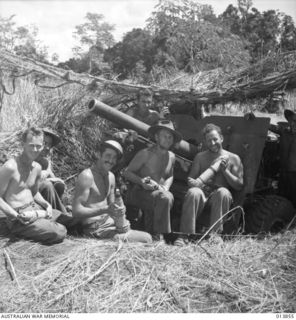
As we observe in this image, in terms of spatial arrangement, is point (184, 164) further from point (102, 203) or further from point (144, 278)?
point (144, 278)

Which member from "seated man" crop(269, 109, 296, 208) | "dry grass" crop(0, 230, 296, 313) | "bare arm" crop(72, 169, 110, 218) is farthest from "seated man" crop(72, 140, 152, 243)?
"seated man" crop(269, 109, 296, 208)

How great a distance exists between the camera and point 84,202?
5.02 metres

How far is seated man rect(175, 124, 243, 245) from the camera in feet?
17.9

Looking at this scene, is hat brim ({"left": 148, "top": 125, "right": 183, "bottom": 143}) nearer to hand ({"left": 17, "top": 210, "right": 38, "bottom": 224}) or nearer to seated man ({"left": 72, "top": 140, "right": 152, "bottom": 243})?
seated man ({"left": 72, "top": 140, "right": 152, "bottom": 243})

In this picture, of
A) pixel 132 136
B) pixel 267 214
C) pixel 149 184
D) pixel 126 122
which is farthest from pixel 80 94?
pixel 267 214

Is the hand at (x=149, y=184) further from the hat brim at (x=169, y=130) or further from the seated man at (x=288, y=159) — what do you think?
the seated man at (x=288, y=159)

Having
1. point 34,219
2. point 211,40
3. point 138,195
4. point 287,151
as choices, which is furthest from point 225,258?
point 211,40

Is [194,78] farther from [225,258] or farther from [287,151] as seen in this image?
[225,258]

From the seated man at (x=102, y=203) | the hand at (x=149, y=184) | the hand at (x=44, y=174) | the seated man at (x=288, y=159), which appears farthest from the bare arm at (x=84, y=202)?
the seated man at (x=288, y=159)

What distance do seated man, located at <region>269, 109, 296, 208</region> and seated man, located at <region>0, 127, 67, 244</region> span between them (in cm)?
368

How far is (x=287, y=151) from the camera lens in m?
6.95

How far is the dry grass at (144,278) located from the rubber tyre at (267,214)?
44.8 inches

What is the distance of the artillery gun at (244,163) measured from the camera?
6.17 m

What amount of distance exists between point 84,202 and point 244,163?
99.4 inches
